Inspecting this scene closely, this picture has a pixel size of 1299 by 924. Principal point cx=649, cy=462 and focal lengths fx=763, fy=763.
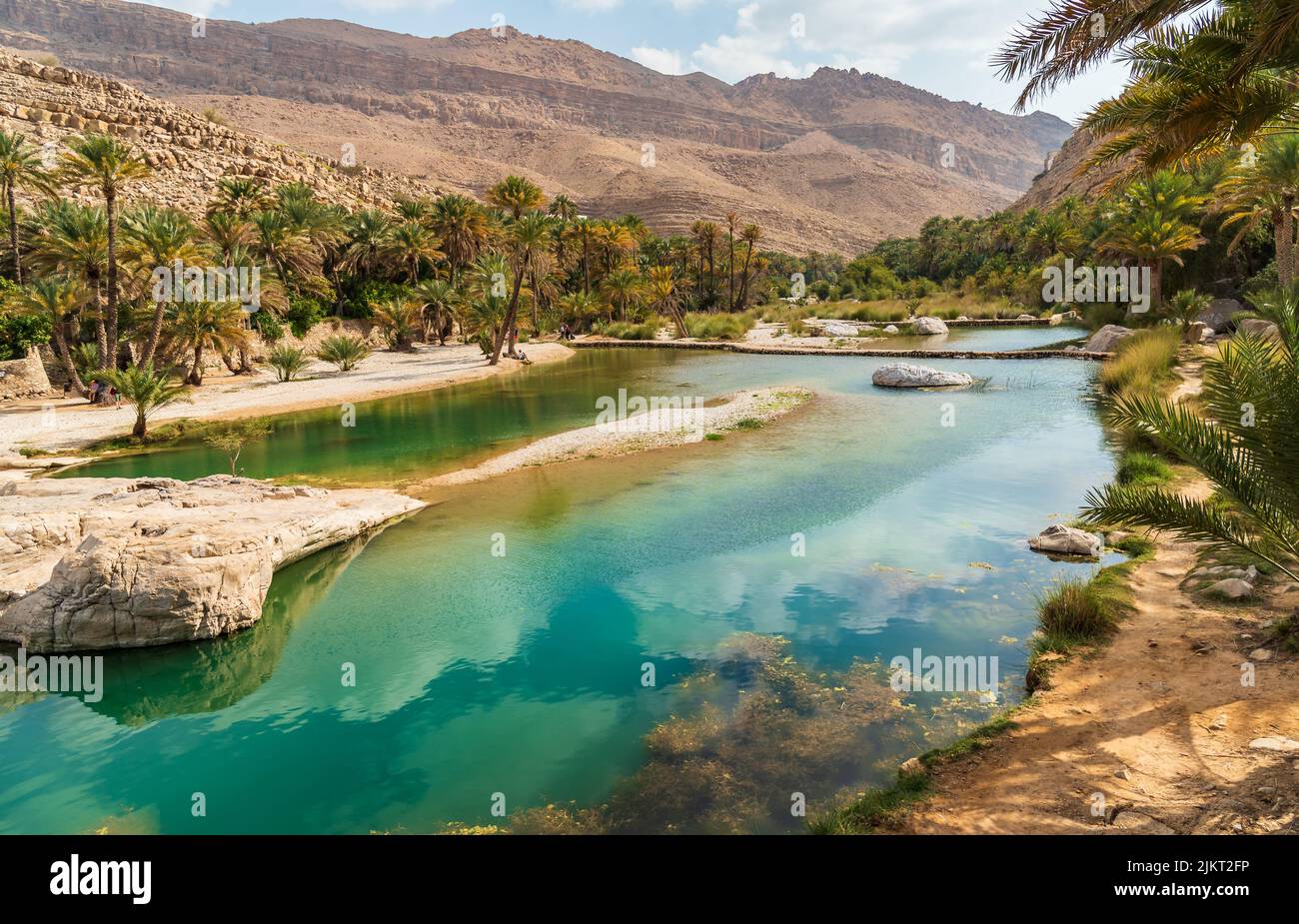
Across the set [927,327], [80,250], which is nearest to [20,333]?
[80,250]

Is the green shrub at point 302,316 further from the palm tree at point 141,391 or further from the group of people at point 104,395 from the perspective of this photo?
the palm tree at point 141,391

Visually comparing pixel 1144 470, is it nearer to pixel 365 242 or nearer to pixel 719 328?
pixel 719 328

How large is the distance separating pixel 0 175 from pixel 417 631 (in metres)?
34.2

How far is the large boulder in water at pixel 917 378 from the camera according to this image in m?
30.7

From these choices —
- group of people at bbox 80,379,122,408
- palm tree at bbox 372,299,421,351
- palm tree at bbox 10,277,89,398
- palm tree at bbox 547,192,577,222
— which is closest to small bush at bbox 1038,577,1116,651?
group of people at bbox 80,379,122,408

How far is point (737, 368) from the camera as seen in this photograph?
3897 cm

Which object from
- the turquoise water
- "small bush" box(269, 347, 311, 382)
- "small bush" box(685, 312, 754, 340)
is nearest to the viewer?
the turquoise water

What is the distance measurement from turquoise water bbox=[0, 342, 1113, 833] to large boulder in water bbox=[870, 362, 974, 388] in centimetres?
1018

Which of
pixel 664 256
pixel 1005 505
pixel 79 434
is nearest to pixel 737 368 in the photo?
pixel 1005 505

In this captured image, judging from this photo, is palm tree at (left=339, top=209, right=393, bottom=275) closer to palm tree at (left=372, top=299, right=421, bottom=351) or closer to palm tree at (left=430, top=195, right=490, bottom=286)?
palm tree at (left=430, top=195, right=490, bottom=286)

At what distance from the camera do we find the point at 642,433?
2345 cm

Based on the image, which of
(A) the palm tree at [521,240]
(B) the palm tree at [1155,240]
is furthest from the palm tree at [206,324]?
(B) the palm tree at [1155,240]

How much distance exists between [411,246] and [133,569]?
45657mm

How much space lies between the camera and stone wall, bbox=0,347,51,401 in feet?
91.4
